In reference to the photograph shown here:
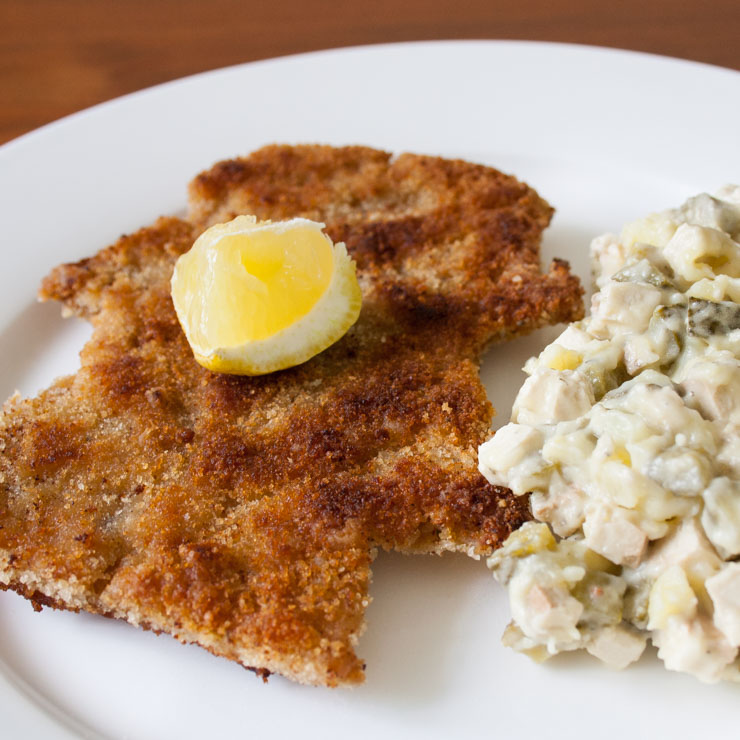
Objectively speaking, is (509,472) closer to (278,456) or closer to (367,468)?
(367,468)

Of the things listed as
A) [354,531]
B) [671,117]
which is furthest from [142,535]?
[671,117]

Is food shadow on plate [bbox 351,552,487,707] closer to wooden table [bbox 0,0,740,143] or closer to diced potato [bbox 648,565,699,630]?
diced potato [bbox 648,565,699,630]

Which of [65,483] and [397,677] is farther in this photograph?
[65,483]

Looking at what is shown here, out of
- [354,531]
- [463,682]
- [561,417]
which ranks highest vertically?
[561,417]

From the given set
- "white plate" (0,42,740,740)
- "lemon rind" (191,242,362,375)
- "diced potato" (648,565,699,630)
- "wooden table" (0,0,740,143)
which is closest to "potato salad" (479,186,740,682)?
"diced potato" (648,565,699,630)

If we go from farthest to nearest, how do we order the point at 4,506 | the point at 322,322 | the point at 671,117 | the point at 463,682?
the point at 671,117, the point at 322,322, the point at 4,506, the point at 463,682
